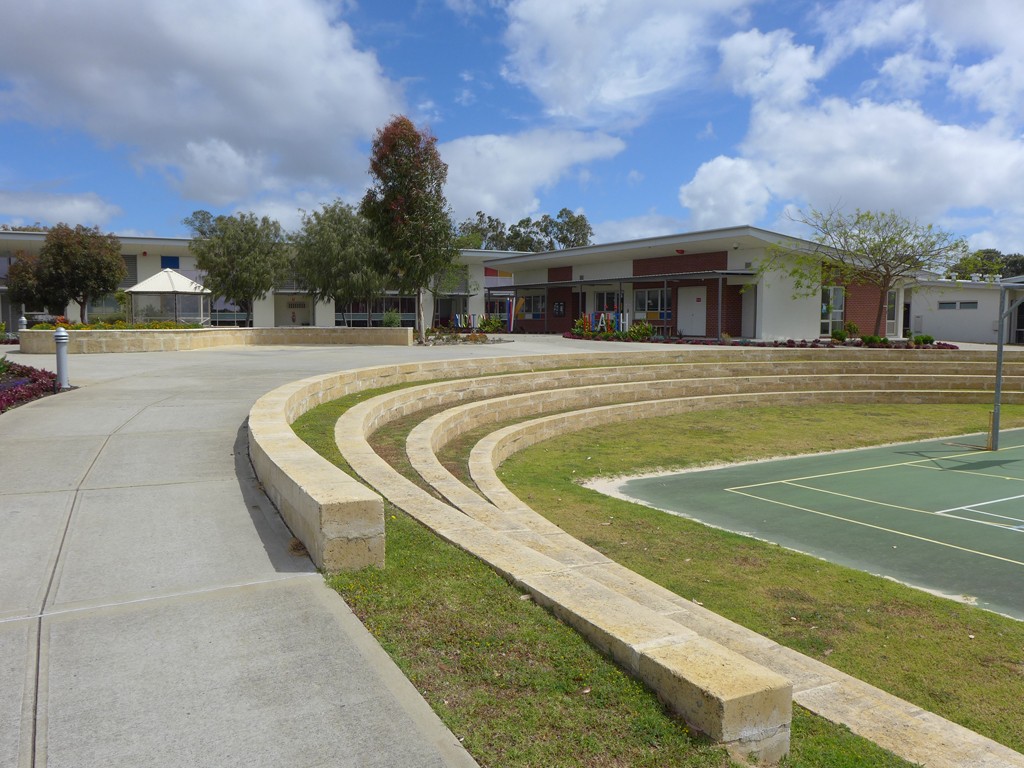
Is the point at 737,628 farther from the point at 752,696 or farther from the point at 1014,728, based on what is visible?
the point at 752,696

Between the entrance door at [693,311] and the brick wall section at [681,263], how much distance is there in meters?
1.13

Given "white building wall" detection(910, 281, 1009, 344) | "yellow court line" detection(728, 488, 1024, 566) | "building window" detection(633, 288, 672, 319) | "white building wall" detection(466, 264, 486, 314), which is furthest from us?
"white building wall" detection(466, 264, 486, 314)

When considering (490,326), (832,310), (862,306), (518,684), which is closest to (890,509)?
(518,684)

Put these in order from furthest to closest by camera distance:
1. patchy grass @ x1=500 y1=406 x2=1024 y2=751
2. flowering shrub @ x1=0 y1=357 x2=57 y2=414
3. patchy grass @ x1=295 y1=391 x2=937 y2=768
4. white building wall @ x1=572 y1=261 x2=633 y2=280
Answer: white building wall @ x1=572 y1=261 x2=633 y2=280 < flowering shrub @ x1=0 y1=357 x2=57 y2=414 < patchy grass @ x1=500 y1=406 x2=1024 y2=751 < patchy grass @ x1=295 y1=391 x2=937 y2=768

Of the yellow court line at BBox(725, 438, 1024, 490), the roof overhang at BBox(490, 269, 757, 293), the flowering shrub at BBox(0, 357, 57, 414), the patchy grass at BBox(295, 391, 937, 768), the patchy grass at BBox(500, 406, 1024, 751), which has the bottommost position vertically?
the yellow court line at BBox(725, 438, 1024, 490)

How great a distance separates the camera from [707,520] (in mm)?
8961

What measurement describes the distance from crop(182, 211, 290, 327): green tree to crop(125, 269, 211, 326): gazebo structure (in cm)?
102

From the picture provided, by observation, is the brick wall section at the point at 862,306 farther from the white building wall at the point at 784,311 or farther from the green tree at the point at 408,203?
the green tree at the point at 408,203

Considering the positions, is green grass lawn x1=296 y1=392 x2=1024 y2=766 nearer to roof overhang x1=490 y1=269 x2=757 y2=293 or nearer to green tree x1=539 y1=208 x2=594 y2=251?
roof overhang x1=490 y1=269 x2=757 y2=293

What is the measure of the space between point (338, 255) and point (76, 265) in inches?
467

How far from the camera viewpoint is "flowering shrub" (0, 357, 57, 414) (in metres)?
11.0

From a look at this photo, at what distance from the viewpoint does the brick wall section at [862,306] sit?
38.1 m

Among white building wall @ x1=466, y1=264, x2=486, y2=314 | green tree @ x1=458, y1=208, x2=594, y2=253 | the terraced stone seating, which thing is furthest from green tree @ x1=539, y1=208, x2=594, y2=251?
the terraced stone seating

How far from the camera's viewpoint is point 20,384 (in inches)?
472
